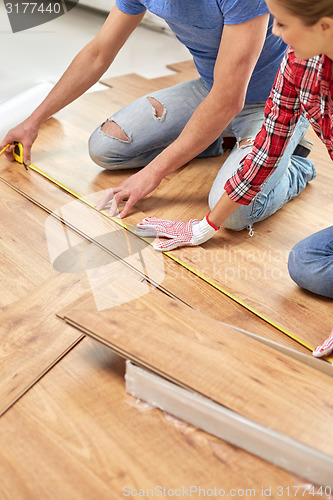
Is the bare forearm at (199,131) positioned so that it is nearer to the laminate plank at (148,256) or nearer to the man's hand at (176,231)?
the man's hand at (176,231)

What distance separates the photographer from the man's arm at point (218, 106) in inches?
64.1

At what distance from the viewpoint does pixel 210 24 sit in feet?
5.76

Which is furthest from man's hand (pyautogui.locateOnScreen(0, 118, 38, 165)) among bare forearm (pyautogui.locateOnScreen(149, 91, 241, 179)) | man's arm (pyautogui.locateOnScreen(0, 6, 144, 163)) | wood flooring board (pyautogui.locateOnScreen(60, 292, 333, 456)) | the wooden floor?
wood flooring board (pyautogui.locateOnScreen(60, 292, 333, 456))

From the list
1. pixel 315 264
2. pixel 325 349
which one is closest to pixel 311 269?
pixel 315 264

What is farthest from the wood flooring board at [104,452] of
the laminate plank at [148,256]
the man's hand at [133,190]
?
the man's hand at [133,190]

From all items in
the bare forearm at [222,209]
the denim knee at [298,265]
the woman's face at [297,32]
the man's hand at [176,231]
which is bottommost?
the denim knee at [298,265]

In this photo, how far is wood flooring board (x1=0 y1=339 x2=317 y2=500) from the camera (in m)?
1.04

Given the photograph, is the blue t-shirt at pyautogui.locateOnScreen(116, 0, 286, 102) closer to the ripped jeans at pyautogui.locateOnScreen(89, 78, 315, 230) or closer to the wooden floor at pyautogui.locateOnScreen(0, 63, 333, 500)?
the ripped jeans at pyautogui.locateOnScreen(89, 78, 315, 230)

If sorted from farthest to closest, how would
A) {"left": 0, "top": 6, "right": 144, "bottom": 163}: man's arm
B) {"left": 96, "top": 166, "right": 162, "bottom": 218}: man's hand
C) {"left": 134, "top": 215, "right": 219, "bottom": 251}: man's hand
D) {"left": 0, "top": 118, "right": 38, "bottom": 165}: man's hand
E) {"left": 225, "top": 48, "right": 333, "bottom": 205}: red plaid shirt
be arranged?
{"left": 0, "top": 118, "right": 38, "bottom": 165}: man's hand
{"left": 0, "top": 6, "right": 144, "bottom": 163}: man's arm
{"left": 96, "top": 166, "right": 162, "bottom": 218}: man's hand
{"left": 134, "top": 215, "right": 219, "bottom": 251}: man's hand
{"left": 225, "top": 48, "right": 333, "bottom": 205}: red plaid shirt

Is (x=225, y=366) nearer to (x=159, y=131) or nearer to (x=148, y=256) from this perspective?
(x=148, y=256)

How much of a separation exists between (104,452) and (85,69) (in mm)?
1590

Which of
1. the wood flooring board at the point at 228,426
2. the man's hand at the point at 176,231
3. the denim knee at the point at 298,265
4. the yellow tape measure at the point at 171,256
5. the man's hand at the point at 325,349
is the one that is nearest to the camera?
the wood flooring board at the point at 228,426

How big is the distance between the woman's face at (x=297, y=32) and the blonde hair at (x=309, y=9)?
0.01m

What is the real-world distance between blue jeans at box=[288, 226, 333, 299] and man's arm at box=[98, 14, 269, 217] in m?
0.52
